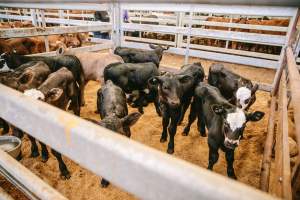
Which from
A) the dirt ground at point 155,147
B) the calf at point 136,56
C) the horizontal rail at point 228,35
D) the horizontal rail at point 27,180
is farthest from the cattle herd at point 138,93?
the horizontal rail at point 27,180

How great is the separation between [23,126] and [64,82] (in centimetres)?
332

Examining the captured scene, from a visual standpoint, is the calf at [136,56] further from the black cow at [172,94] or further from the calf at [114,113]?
the black cow at [172,94]

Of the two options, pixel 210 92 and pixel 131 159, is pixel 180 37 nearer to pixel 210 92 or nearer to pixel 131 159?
pixel 210 92

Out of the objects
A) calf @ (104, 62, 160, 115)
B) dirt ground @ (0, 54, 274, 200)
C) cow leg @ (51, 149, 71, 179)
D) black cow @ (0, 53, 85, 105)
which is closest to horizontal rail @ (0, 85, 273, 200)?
dirt ground @ (0, 54, 274, 200)

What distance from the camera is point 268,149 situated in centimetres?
304

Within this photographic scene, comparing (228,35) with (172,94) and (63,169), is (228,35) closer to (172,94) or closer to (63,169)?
(172,94)

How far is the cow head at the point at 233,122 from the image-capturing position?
2.75 m

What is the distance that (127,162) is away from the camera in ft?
1.61

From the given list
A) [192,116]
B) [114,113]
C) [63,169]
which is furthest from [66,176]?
[192,116]

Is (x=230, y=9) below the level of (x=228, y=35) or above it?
above

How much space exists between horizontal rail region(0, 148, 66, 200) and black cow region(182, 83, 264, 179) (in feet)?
7.34

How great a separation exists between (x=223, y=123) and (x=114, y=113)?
1.43 meters

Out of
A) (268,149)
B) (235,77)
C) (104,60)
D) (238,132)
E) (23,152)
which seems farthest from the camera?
(104,60)

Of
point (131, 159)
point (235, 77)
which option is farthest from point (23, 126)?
point (235, 77)
